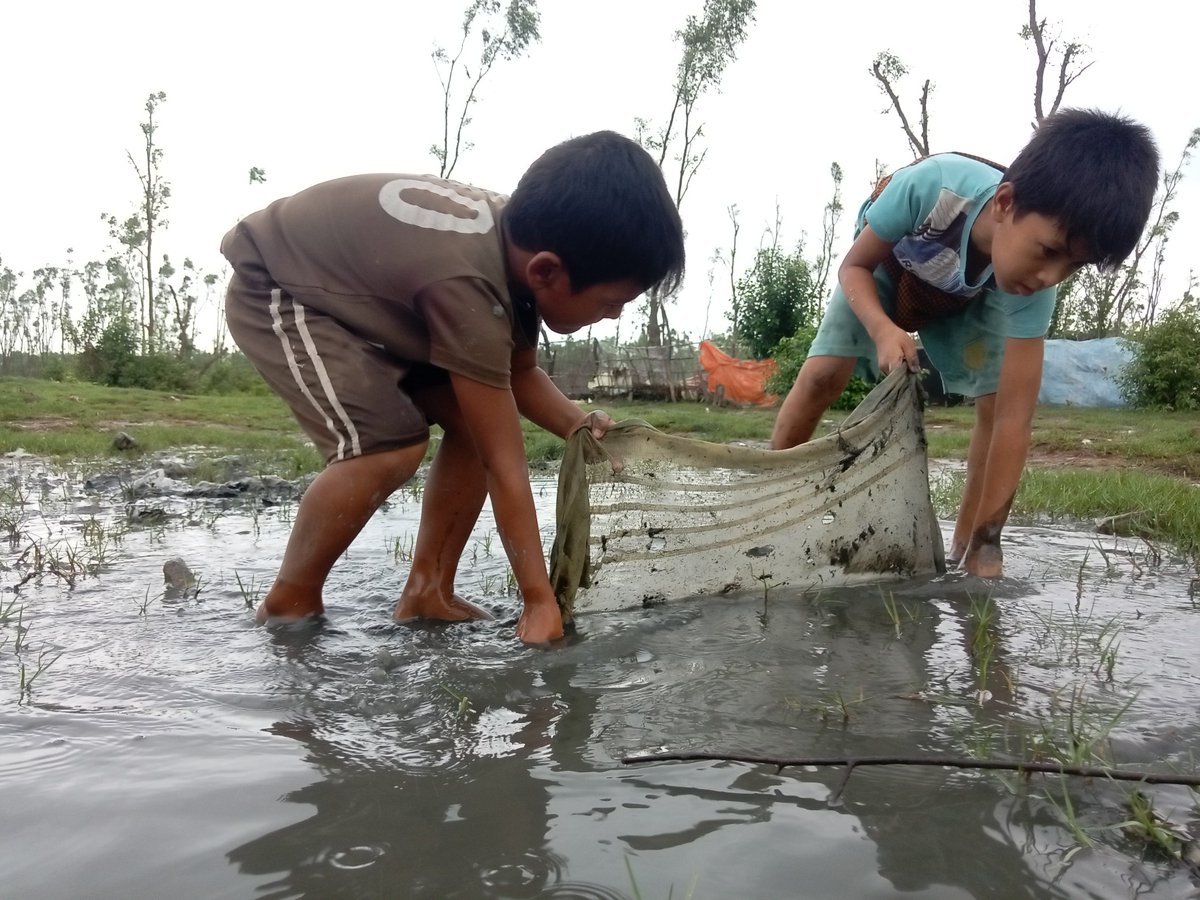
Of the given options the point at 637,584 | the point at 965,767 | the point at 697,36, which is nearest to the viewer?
the point at 965,767

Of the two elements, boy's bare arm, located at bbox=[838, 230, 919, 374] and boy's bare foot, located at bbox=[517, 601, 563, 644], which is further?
boy's bare arm, located at bbox=[838, 230, 919, 374]

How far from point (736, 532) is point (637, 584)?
11.9 inches

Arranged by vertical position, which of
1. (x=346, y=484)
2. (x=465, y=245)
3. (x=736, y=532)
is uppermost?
(x=465, y=245)

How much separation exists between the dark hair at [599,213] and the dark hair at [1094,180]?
98 centimetres

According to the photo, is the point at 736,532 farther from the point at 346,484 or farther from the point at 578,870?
the point at 578,870

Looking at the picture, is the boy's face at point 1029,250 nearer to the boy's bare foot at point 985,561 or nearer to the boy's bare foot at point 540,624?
the boy's bare foot at point 985,561

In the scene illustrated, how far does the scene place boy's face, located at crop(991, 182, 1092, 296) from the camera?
88.8 inches

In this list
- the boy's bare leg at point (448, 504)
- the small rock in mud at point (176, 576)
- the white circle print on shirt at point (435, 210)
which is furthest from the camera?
the small rock in mud at point (176, 576)

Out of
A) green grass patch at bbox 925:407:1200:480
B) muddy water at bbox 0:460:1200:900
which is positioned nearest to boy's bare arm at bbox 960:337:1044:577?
muddy water at bbox 0:460:1200:900

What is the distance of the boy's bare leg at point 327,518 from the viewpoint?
2.04 m

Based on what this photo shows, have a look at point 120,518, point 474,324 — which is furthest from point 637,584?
point 120,518

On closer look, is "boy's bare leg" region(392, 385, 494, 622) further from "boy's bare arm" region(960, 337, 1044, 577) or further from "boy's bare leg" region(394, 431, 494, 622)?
"boy's bare arm" region(960, 337, 1044, 577)

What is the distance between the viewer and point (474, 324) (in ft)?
6.22

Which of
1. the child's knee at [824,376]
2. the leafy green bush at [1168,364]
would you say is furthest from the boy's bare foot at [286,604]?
the leafy green bush at [1168,364]
